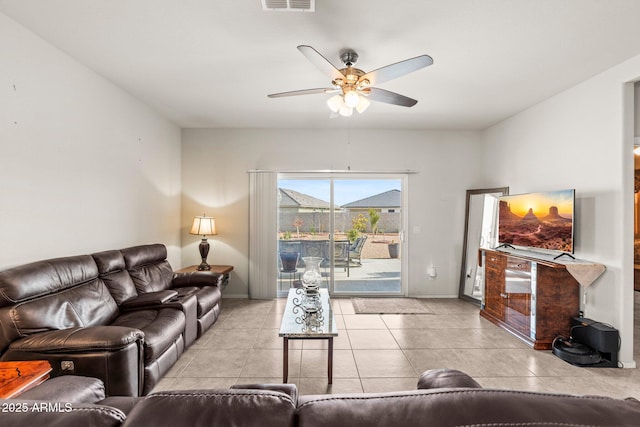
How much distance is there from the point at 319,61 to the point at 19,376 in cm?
255

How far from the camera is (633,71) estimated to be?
2.86 metres

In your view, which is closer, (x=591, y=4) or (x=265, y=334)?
(x=591, y=4)

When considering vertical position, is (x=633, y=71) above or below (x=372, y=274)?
above

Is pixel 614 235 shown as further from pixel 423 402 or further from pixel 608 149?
pixel 423 402

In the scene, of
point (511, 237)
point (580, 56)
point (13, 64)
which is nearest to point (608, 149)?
point (580, 56)

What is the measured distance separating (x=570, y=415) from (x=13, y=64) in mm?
3682

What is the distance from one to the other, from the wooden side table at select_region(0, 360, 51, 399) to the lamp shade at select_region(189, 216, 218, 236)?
3248 millimetres

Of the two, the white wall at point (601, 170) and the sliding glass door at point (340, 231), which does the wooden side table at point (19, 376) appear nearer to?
the sliding glass door at point (340, 231)

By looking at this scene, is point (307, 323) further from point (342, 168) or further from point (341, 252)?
point (342, 168)

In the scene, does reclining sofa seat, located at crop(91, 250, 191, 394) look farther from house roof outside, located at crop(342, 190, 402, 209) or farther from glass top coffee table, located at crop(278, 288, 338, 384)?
house roof outside, located at crop(342, 190, 402, 209)

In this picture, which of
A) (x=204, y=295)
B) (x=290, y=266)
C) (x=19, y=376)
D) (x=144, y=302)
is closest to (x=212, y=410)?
(x=19, y=376)

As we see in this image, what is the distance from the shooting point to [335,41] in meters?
2.65

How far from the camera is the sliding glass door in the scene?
550 centimetres

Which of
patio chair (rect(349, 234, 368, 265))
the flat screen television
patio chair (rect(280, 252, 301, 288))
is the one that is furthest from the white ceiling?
patio chair (rect(280, 252, 301, 288))
